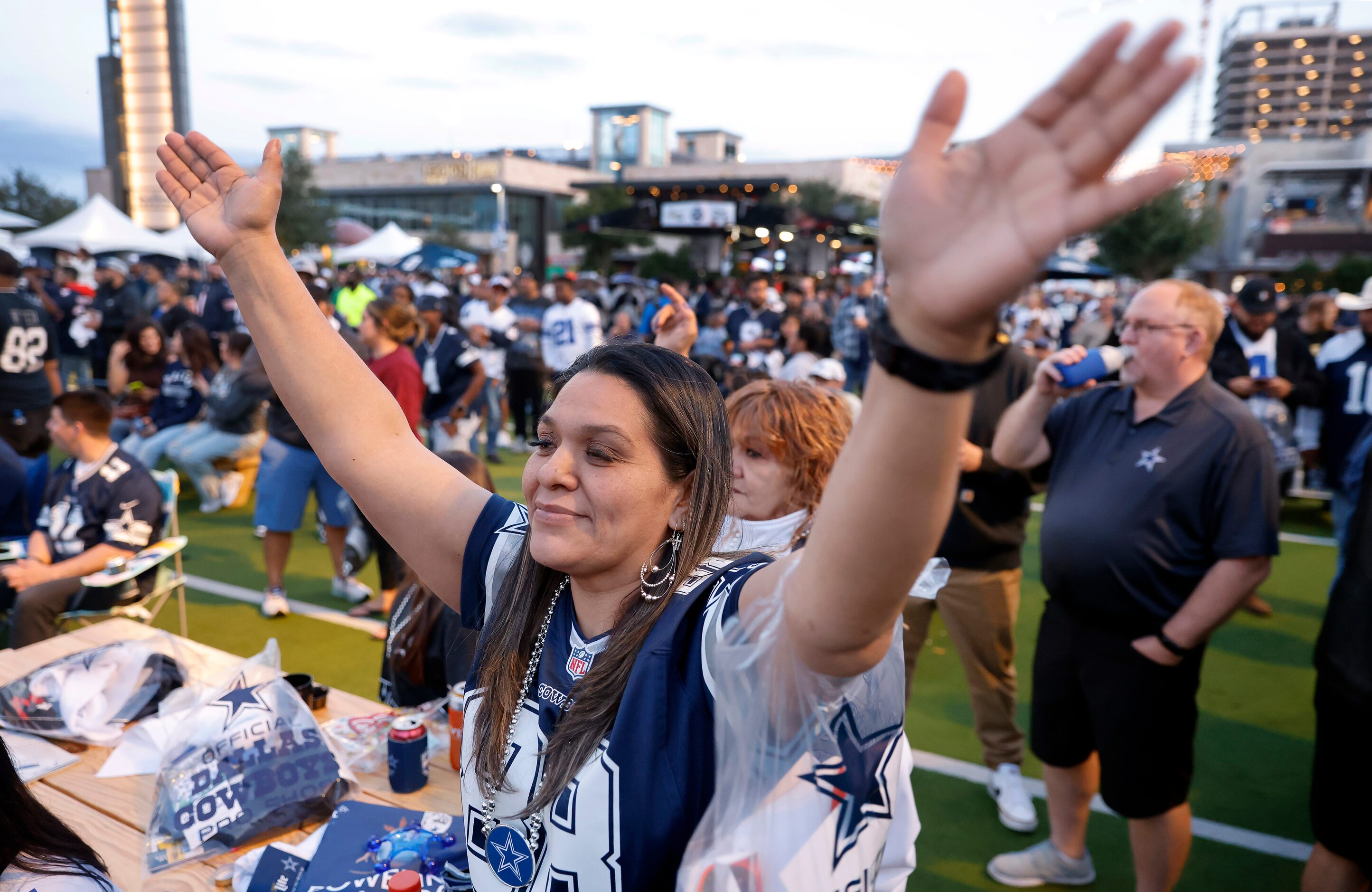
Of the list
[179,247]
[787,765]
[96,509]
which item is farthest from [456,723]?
[179,247]

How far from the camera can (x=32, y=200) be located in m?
42.6

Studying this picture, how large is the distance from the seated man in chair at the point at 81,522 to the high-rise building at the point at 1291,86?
139 m

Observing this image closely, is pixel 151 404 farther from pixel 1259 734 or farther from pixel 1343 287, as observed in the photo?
pixel 1343 287

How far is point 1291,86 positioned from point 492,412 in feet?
509

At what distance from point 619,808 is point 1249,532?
2.33 m

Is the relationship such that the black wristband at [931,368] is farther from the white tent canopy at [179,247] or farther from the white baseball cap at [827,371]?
the white tent canopy at [179,247]

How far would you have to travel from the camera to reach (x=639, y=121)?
2825 inches

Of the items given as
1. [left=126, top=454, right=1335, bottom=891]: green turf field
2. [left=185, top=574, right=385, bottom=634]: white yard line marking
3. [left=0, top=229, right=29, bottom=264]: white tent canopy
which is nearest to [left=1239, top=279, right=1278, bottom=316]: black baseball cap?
[left=126, top=454, right=1335, bottom=891]: green turf field

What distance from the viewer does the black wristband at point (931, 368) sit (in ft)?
2.39

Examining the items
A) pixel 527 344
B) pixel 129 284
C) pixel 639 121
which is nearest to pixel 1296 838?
pixel 527 344

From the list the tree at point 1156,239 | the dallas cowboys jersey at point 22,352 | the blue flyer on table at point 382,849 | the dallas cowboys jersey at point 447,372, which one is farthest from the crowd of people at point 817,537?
the tree at point 1156,239

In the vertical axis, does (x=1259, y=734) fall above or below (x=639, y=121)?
below

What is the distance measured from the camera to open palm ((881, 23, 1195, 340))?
0.65 m

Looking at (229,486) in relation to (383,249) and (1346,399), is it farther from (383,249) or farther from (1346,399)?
(383,249)
